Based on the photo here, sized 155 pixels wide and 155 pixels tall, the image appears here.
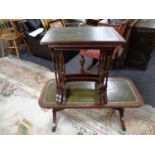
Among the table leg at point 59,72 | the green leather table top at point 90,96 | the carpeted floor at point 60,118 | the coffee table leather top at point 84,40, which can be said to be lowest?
the carpeted floor at point 60,118

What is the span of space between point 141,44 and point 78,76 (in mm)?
1299

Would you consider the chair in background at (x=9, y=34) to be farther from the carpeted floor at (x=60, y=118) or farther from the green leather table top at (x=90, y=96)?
the green leather table top at (x=90, y=96)

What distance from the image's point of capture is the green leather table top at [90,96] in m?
1.33

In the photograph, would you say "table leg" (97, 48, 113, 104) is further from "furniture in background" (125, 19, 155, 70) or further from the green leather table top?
"furniture in background" (125, 19, 155, 70)

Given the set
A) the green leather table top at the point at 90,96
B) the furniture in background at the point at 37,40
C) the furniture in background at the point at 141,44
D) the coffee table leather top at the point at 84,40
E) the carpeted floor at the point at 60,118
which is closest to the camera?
the coffee table leather top at the point at 84,40

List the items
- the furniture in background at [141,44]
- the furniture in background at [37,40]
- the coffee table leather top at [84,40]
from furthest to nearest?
the furniture in background at [37,40]
the furniture in background at [141,44]
the coffee table leather top at [84,40]

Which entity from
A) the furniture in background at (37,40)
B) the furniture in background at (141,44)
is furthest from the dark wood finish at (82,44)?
the furniture in background at (37,40)

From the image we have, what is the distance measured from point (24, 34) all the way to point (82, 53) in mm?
1289

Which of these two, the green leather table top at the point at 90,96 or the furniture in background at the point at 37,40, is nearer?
the green leather table top at the point at 90,96

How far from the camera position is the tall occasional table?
1.02 metres

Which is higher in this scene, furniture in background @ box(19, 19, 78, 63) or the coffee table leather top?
the coffee table leather top

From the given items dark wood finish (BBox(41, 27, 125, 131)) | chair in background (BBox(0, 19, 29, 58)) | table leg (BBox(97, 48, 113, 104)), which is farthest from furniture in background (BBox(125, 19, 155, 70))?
chair in background (BBox(0, 19, 29, 58))

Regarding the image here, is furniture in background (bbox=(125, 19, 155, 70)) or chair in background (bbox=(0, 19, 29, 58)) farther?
chair in background (bbox=(0, 19, 29, 58))

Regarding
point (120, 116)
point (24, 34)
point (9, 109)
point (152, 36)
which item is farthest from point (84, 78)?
point (24, 34)
